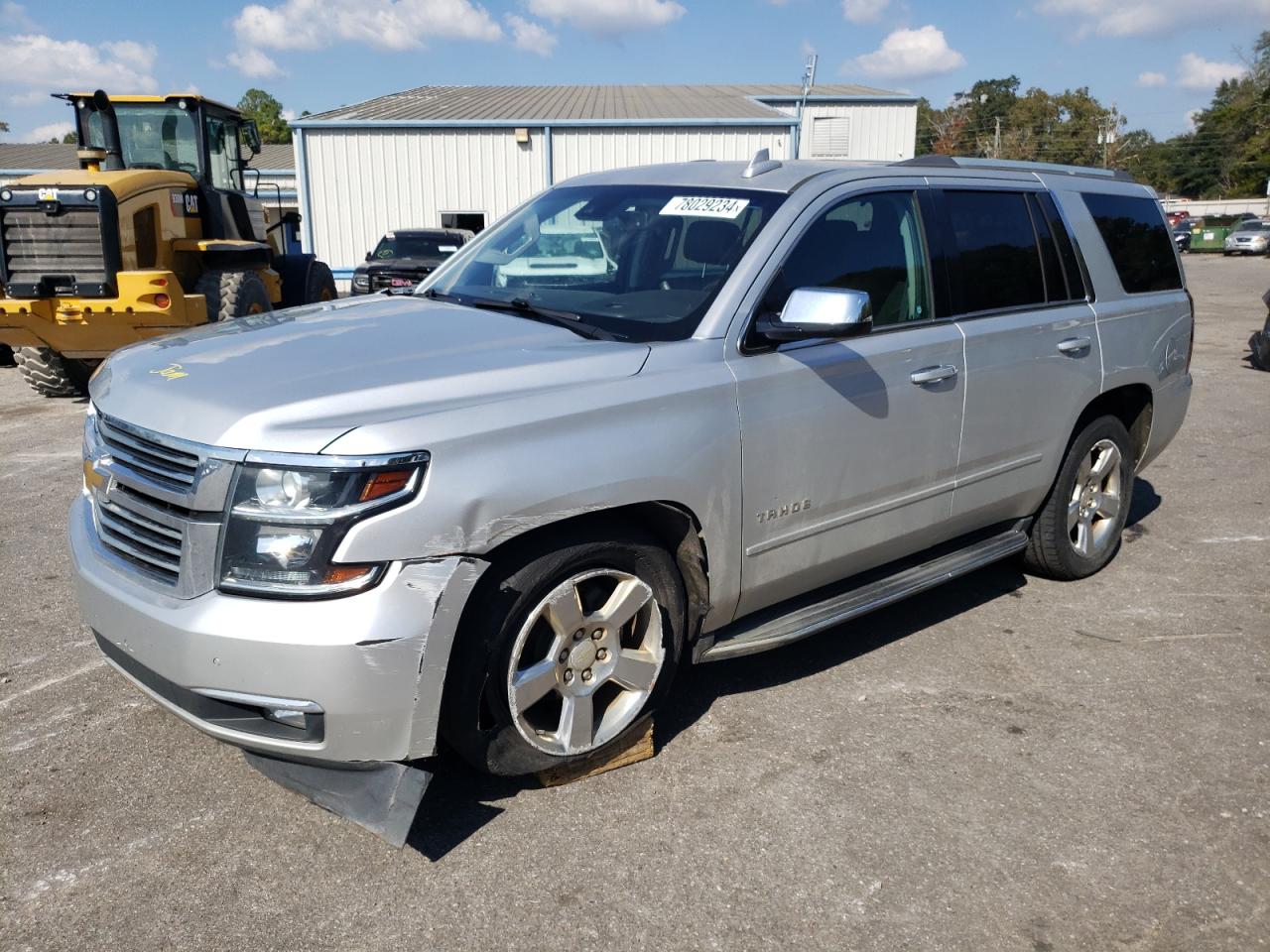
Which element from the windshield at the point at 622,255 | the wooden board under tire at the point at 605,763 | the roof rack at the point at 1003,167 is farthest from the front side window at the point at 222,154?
the wooden board under tire at the point at 605,763

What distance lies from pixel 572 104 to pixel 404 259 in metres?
12.1

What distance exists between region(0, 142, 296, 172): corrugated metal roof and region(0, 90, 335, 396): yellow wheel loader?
104ft

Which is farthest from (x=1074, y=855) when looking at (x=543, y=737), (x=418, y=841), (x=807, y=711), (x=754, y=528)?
(x=418, y=841)

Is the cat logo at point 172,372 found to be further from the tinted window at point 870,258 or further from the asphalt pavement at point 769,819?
the tinted window at point 870,258

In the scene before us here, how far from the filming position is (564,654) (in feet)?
10.2

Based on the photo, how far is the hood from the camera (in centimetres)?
266

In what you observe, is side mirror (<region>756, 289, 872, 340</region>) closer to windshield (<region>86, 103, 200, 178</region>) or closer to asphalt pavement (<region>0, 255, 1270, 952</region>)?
asphalt pavement (<region>0, 255, 1270, 952</region>)

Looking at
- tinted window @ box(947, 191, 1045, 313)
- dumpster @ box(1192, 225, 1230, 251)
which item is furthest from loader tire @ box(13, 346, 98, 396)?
dumpster @ box(1192, 225, 1230, 251)

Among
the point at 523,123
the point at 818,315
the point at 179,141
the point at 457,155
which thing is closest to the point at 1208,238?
the point at 523,123

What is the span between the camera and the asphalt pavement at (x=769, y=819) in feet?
8.72

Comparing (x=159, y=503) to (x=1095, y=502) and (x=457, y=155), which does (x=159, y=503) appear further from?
(x=457, y=155)

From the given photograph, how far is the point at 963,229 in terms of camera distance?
423 cm

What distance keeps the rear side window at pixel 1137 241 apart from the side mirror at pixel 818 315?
226cm

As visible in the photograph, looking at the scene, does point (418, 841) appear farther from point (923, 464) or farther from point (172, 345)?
point (923, 464)
